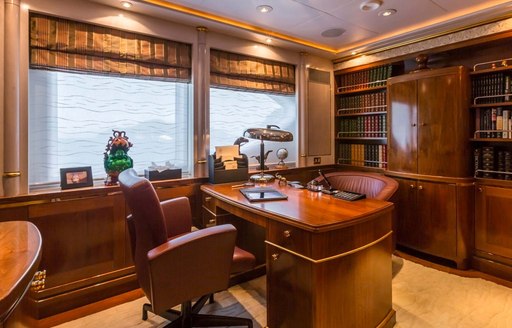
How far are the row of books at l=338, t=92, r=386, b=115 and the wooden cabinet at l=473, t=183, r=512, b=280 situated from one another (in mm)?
1449

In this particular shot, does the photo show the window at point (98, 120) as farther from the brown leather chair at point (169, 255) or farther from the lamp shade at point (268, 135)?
the brown leather chair at point (169, 255)

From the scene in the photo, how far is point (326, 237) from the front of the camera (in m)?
1.52

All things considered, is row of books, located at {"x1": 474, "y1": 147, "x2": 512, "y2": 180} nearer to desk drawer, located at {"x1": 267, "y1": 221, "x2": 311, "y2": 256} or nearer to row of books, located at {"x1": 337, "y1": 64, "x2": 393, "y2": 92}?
row of books, located at {"x1": 337, "y1": 64, "x2": 393, "y2": 92}

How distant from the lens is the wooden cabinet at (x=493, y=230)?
105 inches

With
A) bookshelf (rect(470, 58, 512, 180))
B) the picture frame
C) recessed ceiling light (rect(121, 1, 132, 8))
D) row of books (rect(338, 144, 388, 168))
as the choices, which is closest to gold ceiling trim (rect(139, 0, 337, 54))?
recessed ceiling light (rect(121, 1, 132, 8))

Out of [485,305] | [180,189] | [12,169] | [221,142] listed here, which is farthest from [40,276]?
[485,305]

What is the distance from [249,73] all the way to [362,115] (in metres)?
1.68

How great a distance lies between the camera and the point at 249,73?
3.44 m

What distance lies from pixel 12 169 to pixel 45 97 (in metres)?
0.62

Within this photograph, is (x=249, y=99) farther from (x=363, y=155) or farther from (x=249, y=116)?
(x=363, y=155)

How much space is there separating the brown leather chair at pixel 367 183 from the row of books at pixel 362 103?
3.39 feet

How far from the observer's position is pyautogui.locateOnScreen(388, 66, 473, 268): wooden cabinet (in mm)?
2883

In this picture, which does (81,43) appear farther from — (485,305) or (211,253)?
(485,305)

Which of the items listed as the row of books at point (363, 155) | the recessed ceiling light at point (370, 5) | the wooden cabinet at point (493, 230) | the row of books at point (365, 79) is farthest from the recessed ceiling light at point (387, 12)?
the wooden cabinet at point (493, 230)
